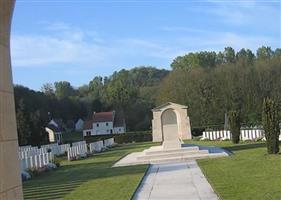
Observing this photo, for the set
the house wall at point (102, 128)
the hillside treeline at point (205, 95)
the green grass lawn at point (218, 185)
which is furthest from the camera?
the house wall at point (102, 128)

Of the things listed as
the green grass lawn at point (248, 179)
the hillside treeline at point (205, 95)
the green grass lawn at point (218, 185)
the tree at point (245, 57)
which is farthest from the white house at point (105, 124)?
the green grass lawn at point (218, 185)

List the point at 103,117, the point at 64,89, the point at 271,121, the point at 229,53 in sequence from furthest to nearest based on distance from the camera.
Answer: the point at 64,89
the point at 229,53
the point at 103,117
the point at 271,121

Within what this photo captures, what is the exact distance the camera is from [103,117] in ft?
331

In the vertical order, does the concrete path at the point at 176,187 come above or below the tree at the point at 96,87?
below

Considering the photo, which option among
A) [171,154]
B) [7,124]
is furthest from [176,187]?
[171,154]

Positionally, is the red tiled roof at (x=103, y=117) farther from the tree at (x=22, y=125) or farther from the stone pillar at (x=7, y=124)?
the stone pillar at (x=7, y=124)

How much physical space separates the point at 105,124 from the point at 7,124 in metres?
95.9

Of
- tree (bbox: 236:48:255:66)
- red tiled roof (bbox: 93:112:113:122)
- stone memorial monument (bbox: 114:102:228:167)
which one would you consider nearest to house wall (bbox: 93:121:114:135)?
red tiled roof (bbox: 93:112:113:122)

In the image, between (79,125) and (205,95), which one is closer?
(205,95)

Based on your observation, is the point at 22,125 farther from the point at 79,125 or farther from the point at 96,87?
the point at 96,87

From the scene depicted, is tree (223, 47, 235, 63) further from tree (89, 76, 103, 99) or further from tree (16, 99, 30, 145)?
tree (16, 99, 30, 145)

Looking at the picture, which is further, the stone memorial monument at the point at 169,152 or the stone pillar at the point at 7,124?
the stone memorial monument at the point at 169,152

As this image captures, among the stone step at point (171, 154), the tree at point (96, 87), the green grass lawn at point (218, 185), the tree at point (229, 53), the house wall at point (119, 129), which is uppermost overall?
the tree at point (229, 53)

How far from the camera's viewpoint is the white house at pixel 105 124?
328 feet
